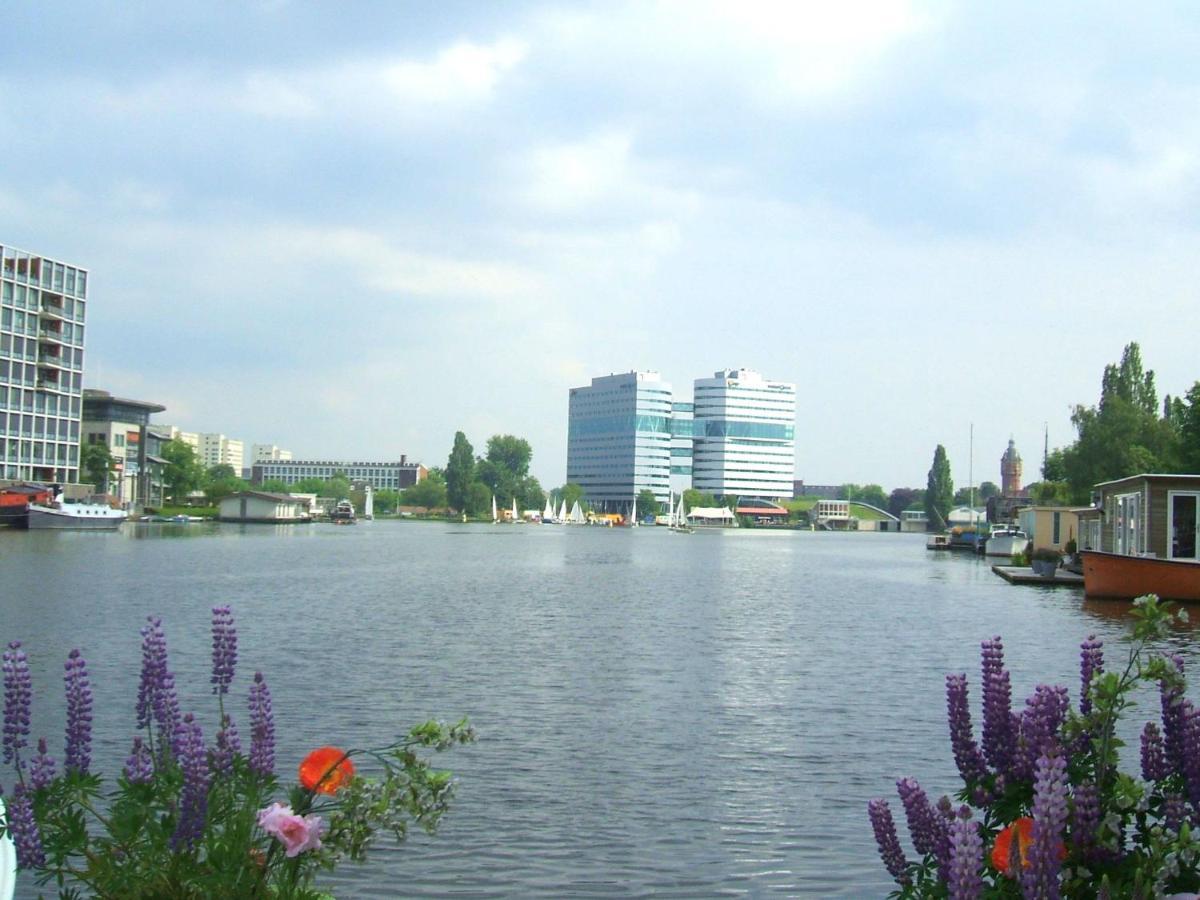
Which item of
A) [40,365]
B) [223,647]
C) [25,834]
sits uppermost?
[40,365]

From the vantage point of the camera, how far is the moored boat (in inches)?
1535

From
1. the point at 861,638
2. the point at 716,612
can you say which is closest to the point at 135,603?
the point at 716,612

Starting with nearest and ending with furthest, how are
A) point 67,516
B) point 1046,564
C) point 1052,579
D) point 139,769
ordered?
point 139,769 < point 1052,579 < point 1046,564 < point 67,516

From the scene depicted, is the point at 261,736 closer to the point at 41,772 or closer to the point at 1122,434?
the point at 41,772

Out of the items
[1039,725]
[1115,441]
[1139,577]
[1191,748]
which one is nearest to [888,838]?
[1039,725]

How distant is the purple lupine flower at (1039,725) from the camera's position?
5.76m

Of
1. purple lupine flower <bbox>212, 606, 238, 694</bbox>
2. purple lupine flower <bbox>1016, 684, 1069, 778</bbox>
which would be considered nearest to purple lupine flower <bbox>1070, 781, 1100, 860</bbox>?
purple lupine flower <bbox>1016, 684, 1069, 778</bbox>

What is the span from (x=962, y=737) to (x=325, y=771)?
3125 mm

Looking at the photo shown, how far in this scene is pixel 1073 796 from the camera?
18.2ft

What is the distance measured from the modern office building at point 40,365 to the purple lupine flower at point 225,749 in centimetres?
11922

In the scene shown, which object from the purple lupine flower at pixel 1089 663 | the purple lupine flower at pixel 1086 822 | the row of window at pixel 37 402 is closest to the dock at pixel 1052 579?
the purple lupine flower at pixel 1089 663

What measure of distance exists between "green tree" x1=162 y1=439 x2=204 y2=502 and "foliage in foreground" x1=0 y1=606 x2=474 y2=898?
175 metres

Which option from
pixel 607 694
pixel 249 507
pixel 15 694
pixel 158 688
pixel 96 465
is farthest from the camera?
pixel 249 507

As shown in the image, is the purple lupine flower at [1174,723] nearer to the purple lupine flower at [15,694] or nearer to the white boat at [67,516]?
the purple lupine flower at [15,694]
